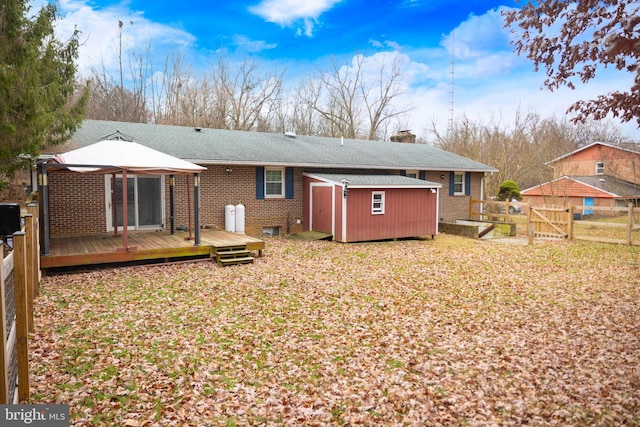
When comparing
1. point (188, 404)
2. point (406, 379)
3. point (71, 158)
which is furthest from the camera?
point (71, 158)

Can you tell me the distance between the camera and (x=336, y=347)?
571 centimetres

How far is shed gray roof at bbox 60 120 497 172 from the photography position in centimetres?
1475

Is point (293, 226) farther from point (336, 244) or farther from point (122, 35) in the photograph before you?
point (122, 35)

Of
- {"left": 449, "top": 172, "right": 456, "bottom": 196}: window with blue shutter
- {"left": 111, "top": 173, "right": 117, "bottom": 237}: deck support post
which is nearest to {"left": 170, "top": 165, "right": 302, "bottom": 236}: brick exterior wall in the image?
{"left": 111, "top": 173, "right": 117, "bottom": 237}: deck support post

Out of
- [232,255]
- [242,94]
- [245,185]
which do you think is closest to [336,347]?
[232,255]

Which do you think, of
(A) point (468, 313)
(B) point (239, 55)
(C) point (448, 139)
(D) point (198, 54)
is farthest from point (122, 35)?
(A) point (468, 313)

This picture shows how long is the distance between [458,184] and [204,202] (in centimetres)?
1262

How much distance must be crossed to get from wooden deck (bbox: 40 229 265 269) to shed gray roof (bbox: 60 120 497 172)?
3215 mm

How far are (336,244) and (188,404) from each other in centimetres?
1051

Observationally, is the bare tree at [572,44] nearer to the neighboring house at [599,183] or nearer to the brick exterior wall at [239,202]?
the brick exterior wall at [239,202]

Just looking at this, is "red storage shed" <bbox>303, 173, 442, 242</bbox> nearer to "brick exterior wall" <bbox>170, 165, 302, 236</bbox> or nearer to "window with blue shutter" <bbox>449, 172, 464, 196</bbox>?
"brick exterior wall" <bbox>170, 165, 302, 236</bbox>

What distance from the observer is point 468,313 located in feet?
23.9

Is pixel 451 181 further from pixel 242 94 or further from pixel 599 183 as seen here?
pixel 242 94

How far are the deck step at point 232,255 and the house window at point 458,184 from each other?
42.2 feet
